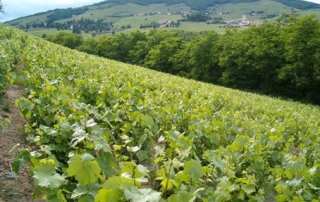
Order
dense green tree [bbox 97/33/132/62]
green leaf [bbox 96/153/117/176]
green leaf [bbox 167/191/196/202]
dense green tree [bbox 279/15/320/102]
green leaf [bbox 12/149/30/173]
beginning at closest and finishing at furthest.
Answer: green leaf [bbox 167/191/196/202], green leaf [bbox 12/149/30/173], green leaf [bbox 96/153/117/176], dense green tree [bbox 279/15/320/102], dense green tree [bbox 97/33/132/62]

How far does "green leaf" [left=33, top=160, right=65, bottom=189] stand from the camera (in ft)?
8.39

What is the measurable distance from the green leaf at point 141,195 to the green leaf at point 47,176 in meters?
0.79

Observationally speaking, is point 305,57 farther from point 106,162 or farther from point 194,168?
point 106,162

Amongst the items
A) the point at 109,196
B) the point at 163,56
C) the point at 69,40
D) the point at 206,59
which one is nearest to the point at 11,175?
the point at 109,196

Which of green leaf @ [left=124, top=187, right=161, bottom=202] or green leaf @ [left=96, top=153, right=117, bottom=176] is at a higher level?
green leaf @ [left=124, top=187, right=161, bottom=202]

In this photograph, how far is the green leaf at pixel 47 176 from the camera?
256cm

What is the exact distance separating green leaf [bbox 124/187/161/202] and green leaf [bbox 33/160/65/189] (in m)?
0.79

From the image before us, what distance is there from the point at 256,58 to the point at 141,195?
49.4m

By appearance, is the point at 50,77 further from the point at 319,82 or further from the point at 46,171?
the point at 319,82

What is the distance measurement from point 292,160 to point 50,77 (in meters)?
6.01

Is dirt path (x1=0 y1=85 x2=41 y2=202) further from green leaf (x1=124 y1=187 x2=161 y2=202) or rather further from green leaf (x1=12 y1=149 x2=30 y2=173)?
green leaf (x1=124 y1=187 x2=161 y2=202)

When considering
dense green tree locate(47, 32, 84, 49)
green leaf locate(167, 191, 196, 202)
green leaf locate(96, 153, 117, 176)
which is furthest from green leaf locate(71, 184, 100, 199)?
dense green tree locate(47, 32, 84, 49)

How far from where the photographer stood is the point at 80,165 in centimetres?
266

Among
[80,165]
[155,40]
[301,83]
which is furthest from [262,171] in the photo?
[155,40]
